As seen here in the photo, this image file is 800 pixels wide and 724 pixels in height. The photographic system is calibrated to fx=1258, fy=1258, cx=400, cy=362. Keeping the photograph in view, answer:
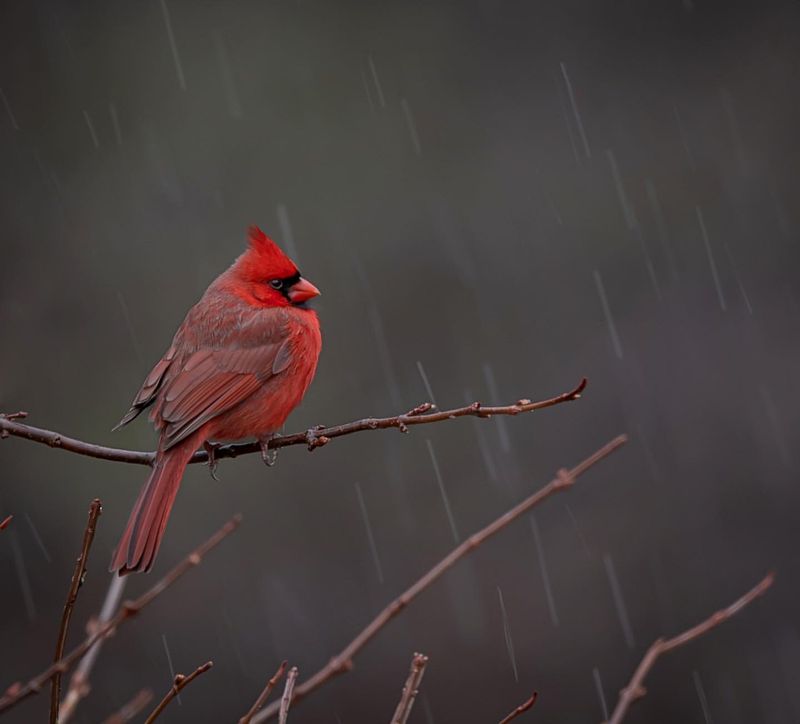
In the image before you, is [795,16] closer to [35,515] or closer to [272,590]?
[272,590]

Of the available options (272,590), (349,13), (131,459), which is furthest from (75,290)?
(131,459)

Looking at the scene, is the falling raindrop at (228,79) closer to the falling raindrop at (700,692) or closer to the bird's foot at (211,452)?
the falling raindrop at (700,692)

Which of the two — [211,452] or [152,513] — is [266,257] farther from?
[152,513]

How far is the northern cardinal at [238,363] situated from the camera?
388 cm

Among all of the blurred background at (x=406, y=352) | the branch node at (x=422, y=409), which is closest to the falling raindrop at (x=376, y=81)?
the blurred background at (x=406, y=352)

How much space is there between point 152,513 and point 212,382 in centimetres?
93

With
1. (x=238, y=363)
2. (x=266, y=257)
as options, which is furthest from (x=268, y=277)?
(x=238, y=363)

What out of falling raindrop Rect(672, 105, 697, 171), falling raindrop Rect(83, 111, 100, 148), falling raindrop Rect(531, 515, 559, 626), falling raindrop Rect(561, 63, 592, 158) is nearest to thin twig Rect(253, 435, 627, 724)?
falling raindrop Rect(531, 515, 559, 626)

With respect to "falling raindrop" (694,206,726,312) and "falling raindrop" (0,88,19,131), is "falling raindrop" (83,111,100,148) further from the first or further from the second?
"falling raindrop" (694,206,726,312)

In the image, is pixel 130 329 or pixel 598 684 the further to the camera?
pixel 598 684

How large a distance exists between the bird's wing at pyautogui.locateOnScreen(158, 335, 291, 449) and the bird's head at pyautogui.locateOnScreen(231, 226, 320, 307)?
0.19 m

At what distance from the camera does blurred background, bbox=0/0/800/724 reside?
33.8 feet

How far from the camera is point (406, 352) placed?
36.2 ft

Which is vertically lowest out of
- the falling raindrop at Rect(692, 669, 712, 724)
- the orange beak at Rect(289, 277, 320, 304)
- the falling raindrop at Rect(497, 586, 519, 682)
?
the falling raindrop at Rect(692, 669, 712, 724)
